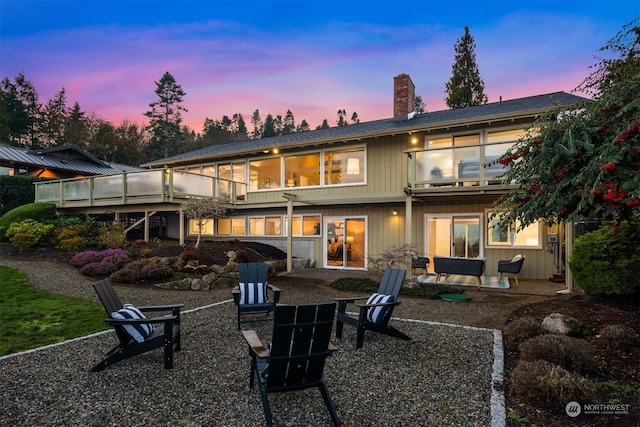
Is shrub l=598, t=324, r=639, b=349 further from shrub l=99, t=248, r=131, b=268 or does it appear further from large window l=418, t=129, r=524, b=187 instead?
shrub l=99, t=248, r=131, b=268

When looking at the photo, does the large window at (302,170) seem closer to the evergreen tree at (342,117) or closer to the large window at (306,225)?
the large window at (306,225)

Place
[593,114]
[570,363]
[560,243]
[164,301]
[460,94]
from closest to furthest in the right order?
[570,363] → [593,114] → [164,301] → [560,243] → [460,94]

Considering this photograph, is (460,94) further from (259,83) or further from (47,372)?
(47,372)

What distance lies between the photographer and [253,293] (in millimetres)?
6254

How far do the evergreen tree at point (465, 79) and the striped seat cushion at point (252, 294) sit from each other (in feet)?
107

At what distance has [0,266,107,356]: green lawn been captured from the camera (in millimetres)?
4965

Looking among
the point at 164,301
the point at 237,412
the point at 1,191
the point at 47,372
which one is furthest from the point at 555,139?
the point at 1,191

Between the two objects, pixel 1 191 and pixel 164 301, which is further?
pixel 1 191

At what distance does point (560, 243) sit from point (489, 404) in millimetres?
9453

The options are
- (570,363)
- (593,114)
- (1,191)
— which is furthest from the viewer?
(1,191)

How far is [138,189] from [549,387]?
1508cm

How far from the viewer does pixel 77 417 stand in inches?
116

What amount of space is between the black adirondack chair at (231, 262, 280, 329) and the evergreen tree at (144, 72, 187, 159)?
1508 inches

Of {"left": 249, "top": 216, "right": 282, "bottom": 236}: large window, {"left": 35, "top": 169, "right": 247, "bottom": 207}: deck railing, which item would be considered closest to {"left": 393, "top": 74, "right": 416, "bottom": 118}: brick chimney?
{"left": 249, "top": 216, "right": 282, "bottom": 236}: large window
